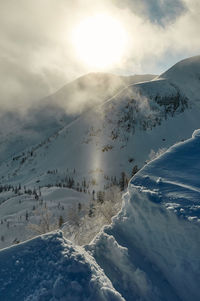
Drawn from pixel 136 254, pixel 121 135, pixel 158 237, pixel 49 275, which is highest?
Result: pixel 121 135

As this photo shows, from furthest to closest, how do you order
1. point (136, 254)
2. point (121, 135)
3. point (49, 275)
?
point (121, 135)
point (136, 254)
point (49, 275)

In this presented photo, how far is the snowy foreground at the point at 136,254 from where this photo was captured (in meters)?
4.94

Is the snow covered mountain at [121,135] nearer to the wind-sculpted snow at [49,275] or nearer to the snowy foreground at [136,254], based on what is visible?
the snowy foreground at [136,254]

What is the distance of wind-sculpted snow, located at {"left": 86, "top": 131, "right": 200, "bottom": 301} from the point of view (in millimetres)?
6012

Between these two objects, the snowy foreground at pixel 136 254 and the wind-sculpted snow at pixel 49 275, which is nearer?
the wind-sculpted snow at pixel 49 275

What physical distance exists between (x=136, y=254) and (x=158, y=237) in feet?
2.96

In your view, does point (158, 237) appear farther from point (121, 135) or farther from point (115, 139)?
point (121, 135)

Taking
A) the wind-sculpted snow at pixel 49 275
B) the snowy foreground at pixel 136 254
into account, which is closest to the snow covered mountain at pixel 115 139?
the snowy foreground at pixel 136 254

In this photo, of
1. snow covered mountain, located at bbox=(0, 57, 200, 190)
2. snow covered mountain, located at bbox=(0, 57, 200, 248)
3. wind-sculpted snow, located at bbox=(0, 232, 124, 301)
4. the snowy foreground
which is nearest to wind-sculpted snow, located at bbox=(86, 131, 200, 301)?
the snowy foreground

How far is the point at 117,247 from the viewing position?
7027mm

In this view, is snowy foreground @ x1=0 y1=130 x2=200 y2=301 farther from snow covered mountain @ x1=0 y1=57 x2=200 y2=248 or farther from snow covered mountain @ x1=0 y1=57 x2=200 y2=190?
snow covered mountain @ x1=0 y1=57 x2=200 y2=190

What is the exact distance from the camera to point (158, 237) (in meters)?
6.83

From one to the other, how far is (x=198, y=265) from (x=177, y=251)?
63cm

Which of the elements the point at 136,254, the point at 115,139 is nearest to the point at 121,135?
the point at 115,139
